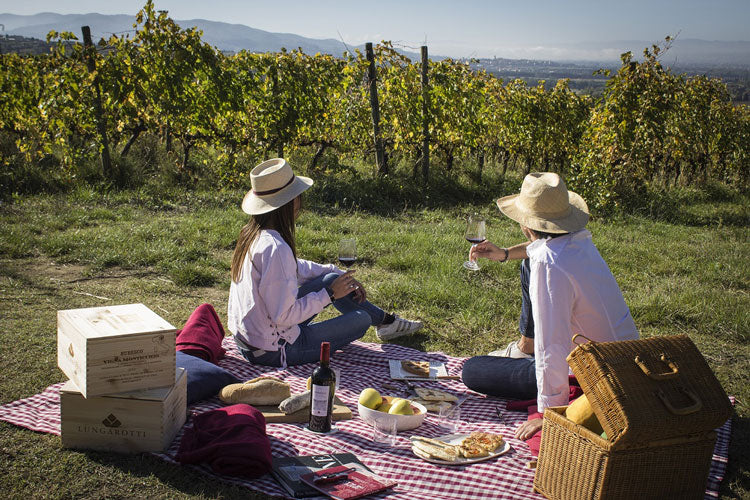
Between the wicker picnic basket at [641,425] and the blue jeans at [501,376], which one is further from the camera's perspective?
the blue jeans at [501,376]

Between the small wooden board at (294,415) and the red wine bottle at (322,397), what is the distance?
0.47ft

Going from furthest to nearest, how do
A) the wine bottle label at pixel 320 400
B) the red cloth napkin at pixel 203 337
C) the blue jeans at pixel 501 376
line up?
the red cloth napkin at pixel 203 337 < the blue jeans at pixel 501 376 < the wine bottle label at pixel 320 400

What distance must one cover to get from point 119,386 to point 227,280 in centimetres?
320

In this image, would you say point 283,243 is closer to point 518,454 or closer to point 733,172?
point 518,454

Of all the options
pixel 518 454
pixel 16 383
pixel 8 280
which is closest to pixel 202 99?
pixel 8 280

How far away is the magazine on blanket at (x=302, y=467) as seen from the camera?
2867 millimetres

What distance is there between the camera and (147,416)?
3.12 m

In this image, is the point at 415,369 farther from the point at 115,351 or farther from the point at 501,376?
the point at 115,351

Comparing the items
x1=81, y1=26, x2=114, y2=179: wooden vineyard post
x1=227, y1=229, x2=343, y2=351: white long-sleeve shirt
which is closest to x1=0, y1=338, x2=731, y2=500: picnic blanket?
x1=227, y1=229, x2=343, y2=351: white long-sleeve shirt

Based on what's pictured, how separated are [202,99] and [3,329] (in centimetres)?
600

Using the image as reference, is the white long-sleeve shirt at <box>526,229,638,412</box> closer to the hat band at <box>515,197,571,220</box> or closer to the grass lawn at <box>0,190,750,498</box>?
the hat band at <box>515,197,571,220</box>

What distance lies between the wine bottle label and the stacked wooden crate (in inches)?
28.1

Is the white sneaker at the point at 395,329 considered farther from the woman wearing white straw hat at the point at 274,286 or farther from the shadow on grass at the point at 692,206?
the shadow on grass at the point at 692,206

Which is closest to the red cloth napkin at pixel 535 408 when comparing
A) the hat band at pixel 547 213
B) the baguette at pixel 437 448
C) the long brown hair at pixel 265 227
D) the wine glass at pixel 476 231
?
the baguette at pixel 437 448
